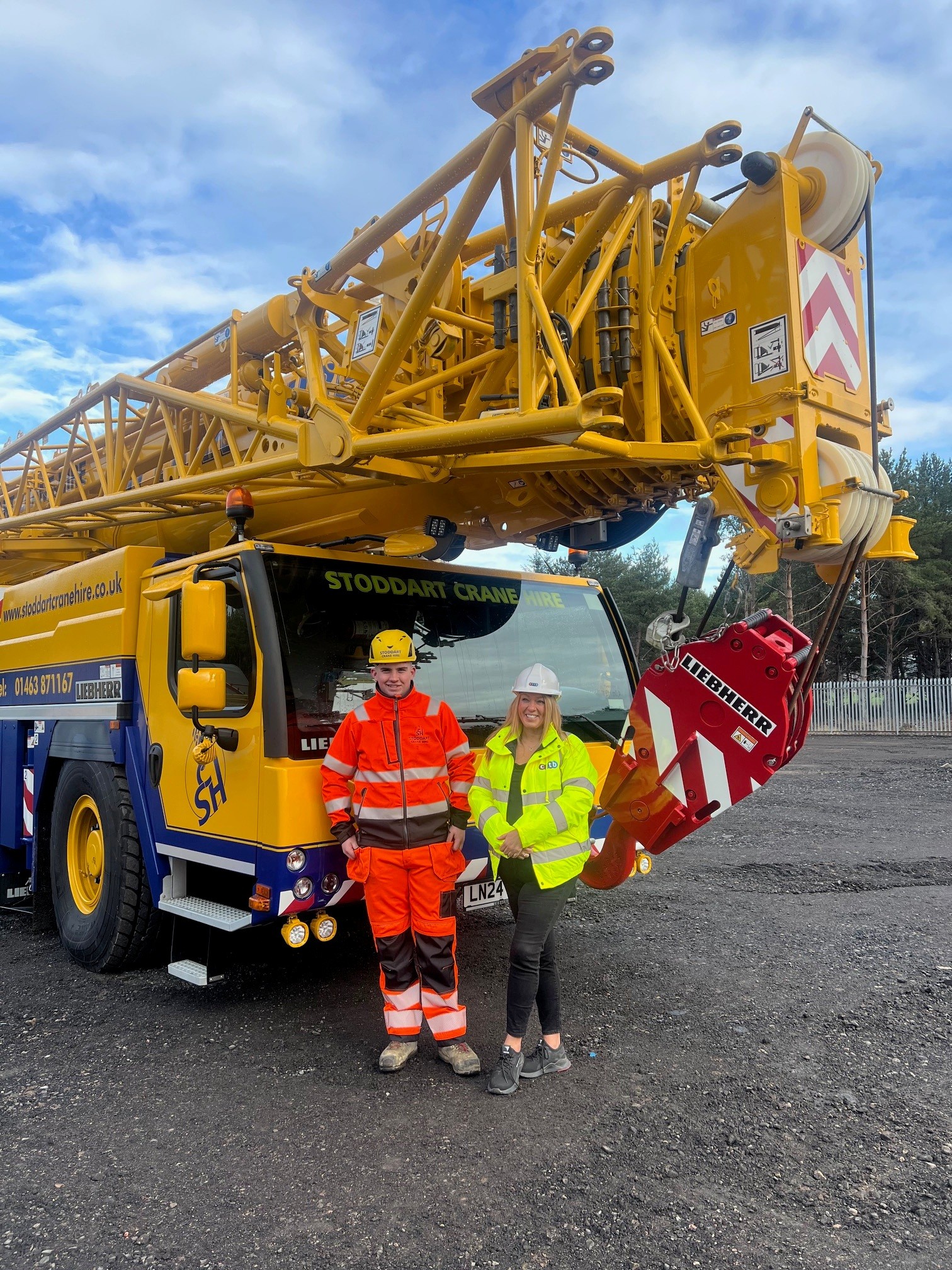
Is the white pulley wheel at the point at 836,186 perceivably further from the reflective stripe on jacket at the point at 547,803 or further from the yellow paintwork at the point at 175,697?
the yellow paintwork at the point at 175,697

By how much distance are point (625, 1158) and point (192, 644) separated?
2.54 metres

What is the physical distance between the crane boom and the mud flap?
367 mm

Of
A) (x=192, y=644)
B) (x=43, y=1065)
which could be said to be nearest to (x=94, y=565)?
(x=192, y=644)

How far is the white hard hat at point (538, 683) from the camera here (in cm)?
360

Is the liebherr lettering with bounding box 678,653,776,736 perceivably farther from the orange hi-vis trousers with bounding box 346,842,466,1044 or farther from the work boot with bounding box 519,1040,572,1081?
the work boot with bounding box 519,1040,572,1081

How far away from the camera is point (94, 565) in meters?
5.46

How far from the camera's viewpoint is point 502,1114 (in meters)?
3.28

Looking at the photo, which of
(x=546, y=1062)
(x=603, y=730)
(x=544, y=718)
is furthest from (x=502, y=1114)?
(x=603, y=730)

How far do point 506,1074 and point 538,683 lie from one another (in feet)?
4.96

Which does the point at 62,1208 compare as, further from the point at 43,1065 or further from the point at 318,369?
the point at 318,369

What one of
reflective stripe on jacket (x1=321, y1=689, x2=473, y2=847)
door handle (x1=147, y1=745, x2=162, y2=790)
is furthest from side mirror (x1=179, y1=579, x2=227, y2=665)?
door handle (x1=147, y1=745, x2=162, y2=790)

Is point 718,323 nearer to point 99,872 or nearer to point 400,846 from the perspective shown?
point 400,846

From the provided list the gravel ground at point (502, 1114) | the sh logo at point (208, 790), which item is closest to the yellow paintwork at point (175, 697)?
the sh logo at point (208, 790)

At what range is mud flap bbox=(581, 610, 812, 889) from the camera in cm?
351
